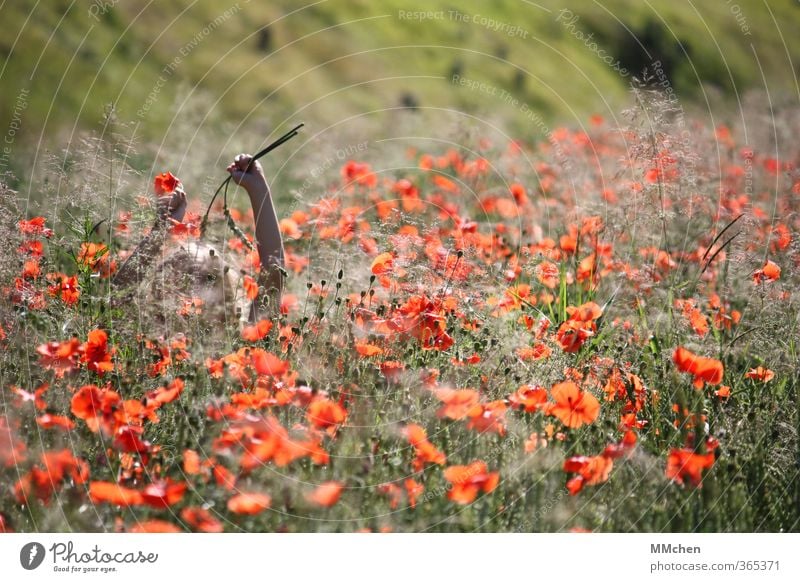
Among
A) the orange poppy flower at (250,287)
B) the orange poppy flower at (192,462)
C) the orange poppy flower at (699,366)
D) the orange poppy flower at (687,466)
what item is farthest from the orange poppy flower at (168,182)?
Result: the orange poppy flower at (687,466)

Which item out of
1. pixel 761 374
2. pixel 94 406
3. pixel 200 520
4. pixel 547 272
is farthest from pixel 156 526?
pixel 761 374

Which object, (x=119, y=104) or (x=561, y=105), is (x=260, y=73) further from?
(x=561, y=105)

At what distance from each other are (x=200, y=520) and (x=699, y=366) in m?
1.71

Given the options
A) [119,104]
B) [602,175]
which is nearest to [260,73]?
[119,104]

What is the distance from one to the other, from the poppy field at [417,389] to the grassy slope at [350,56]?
5.48m

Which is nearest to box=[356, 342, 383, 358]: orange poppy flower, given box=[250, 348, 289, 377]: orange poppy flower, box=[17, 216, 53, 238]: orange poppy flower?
box=[250, 348, 289, 377]: orange poppy flower

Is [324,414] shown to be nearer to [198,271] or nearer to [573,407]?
[573,407]

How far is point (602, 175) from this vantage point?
6.09 m

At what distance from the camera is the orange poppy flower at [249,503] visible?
106 inches

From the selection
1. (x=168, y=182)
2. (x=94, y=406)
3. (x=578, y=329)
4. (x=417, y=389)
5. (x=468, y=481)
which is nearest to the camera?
(x=468, y=481)

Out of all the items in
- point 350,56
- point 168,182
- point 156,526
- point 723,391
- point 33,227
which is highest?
point 350,56

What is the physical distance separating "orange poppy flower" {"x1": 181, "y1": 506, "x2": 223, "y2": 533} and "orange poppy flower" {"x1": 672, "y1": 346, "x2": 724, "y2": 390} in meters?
1.59

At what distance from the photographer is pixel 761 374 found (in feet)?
11.4

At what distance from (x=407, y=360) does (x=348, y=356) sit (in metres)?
0.22
